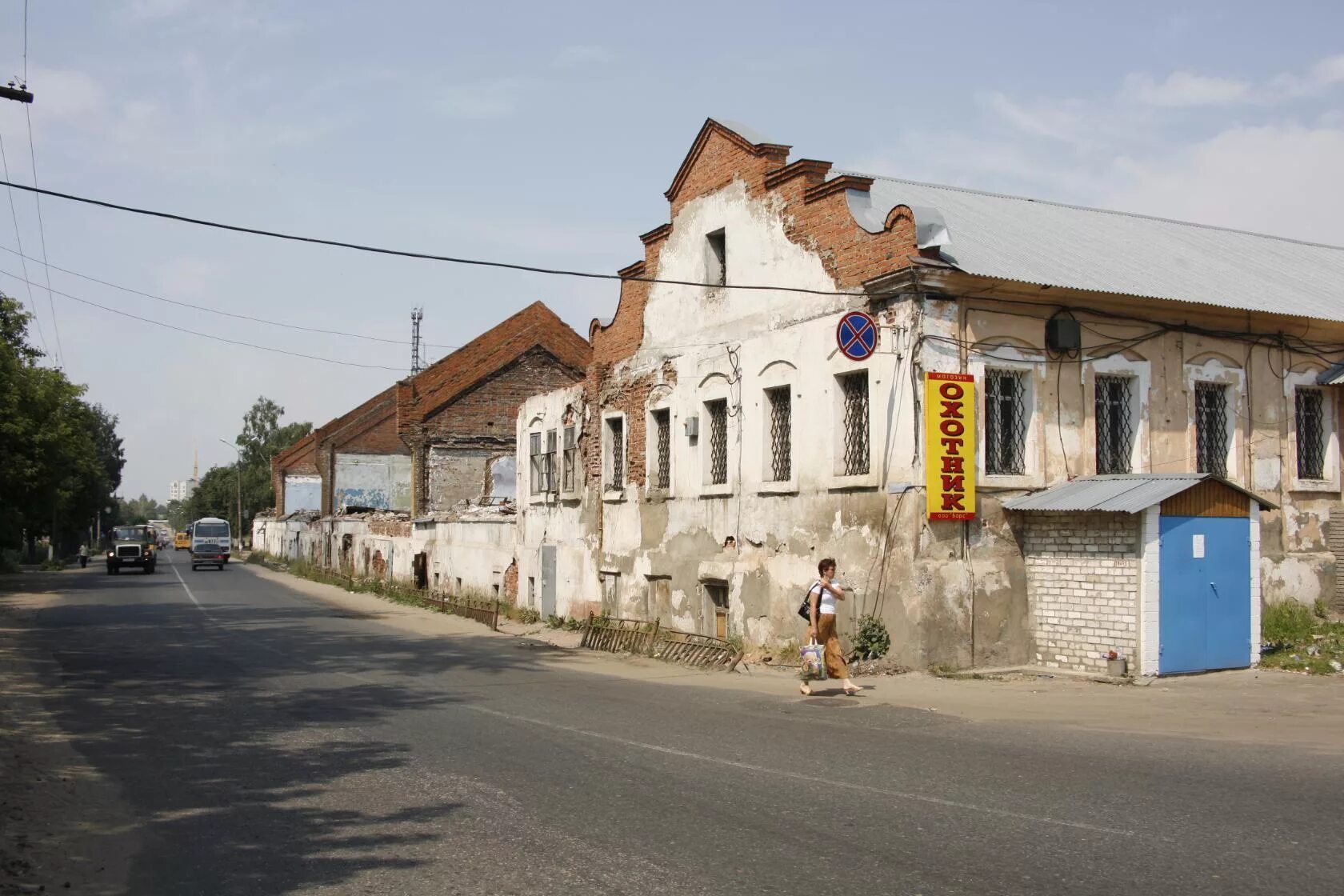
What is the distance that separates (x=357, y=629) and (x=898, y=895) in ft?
66.3

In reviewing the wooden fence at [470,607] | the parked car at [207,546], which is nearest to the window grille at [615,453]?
the wooden fence at [470,607]

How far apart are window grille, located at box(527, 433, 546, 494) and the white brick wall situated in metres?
14.3

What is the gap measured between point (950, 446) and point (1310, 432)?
8.45 m

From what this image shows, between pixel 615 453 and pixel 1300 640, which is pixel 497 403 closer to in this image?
pixel 615 453

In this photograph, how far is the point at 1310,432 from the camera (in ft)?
66.6

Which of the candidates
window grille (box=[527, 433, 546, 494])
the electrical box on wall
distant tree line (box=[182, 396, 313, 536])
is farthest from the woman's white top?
distant tree line (box=[182, 396, 313, 536])

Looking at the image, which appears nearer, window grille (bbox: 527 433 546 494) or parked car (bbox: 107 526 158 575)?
→ window grille (bbox: 527 433 546 494)

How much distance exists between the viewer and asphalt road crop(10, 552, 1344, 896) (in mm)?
6184

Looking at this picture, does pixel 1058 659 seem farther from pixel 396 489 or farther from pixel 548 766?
pixel 396 489

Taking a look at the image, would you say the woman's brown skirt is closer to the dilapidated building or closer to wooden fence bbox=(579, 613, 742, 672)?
the dilapidated building

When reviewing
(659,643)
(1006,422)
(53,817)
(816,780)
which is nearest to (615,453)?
(659,643)

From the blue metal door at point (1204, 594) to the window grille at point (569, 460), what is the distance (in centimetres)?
1420

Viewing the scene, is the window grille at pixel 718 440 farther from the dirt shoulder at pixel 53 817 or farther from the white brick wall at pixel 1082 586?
the dirt shoulder at pixel 53 817

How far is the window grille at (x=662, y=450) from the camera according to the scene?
22.7m
